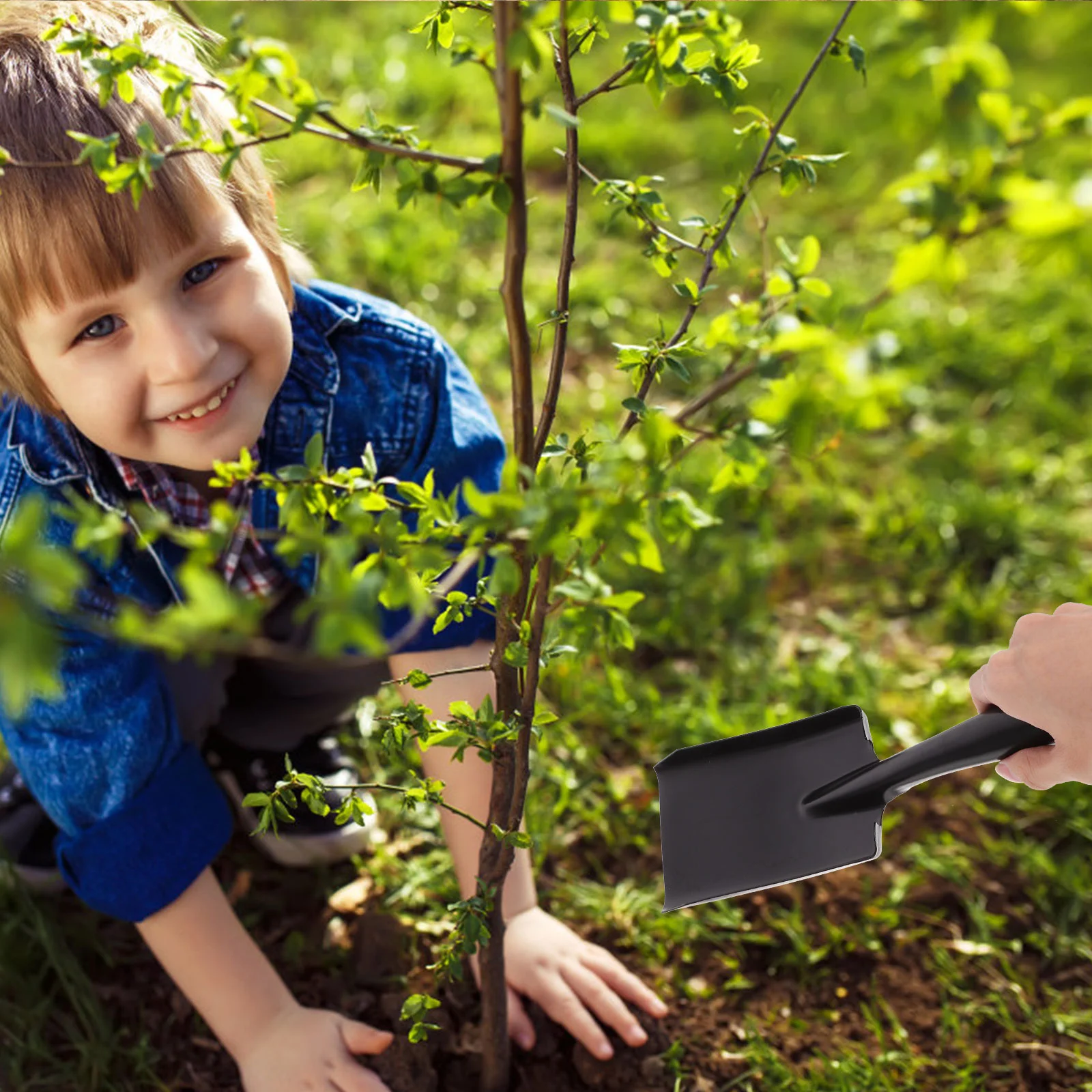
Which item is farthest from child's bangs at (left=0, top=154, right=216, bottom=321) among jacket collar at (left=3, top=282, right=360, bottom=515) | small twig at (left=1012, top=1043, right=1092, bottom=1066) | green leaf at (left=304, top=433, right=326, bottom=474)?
small twig at (left=1012, top=1043, right=1092, bottom=1066)

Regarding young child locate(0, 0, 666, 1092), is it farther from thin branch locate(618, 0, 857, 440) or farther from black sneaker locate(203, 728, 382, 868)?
thin branch locate(618, 0, 857, 440)

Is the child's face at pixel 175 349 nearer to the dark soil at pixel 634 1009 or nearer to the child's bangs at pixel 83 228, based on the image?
the child's bangs at pixel 83 228

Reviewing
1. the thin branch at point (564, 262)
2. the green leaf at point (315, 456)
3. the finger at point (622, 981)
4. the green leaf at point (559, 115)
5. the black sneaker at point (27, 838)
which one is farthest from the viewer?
the black sneaker at point (27, 838)

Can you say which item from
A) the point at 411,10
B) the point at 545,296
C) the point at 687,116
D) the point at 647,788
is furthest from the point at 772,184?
the point at 647,788

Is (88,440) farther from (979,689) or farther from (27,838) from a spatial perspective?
(979,689)

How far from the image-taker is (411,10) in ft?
13.4

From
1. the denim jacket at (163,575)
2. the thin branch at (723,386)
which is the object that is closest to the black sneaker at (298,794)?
the denim jacket at (163,575)

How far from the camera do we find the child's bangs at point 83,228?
4.28 feet

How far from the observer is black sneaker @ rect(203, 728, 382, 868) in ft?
6.16

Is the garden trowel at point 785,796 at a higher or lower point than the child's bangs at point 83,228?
lower

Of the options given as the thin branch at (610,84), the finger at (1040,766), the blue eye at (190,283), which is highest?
the blue eye at (190,283)

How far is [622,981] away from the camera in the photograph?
1.65m

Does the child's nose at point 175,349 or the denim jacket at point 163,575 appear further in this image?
the denim jacket at point 163,575

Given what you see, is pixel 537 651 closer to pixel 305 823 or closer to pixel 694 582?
pixel 305 823
